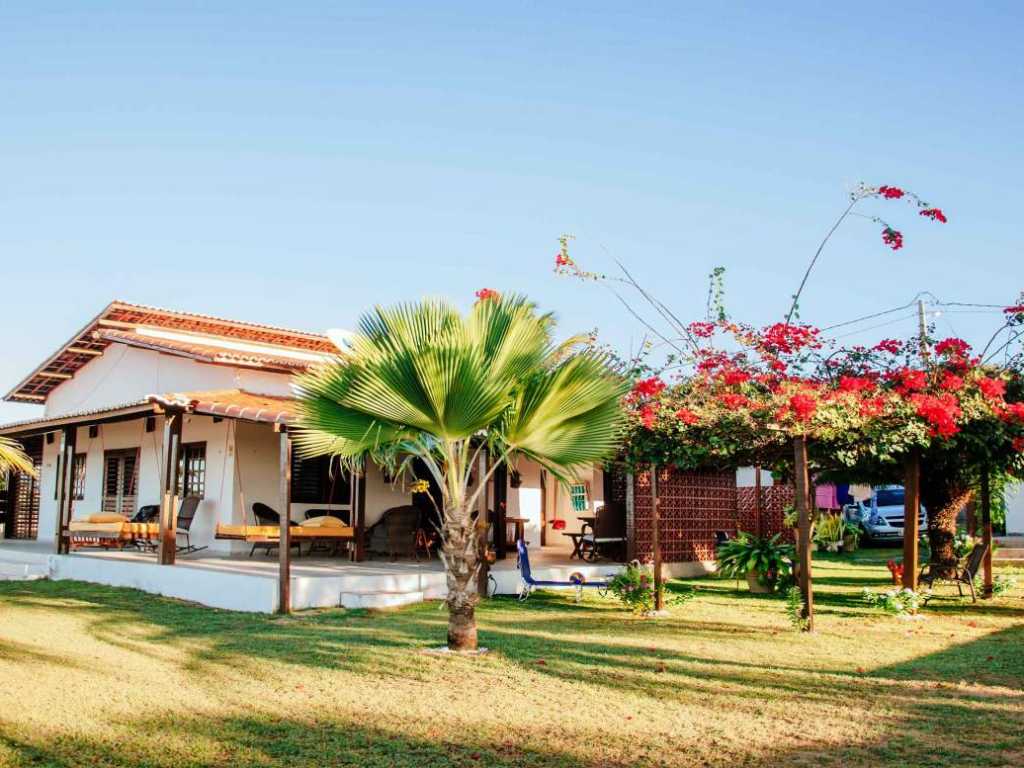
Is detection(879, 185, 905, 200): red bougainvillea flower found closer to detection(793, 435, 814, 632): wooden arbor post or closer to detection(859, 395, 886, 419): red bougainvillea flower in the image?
detection(859, 395, 886, 419): red bougainvillea flower

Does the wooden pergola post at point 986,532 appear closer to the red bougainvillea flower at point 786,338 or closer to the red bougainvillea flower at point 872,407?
the red bougainvillea flower at point 872,407

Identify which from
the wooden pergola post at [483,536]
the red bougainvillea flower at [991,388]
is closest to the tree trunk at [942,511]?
the red bougainvillea flower at [991,388]

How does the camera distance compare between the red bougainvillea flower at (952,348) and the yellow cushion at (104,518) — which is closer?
the red bougainvillea flower at (952,348)

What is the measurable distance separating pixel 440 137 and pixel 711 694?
10719 millimetres

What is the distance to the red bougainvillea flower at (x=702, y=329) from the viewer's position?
37.7 ft

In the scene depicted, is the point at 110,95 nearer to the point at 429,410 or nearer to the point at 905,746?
the point at 429,410

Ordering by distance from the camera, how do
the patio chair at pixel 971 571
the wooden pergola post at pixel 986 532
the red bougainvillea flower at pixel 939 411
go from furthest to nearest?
the wooden pergola post at pixel 986 532
the patio chair at pixel 971 571
the red bougainvillea flower at pixel 939 411

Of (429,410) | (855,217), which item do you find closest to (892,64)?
(855,217)

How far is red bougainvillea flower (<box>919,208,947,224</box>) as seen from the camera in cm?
1141

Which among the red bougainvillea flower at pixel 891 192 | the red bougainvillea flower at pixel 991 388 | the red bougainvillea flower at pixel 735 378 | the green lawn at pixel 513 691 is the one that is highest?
the red bougainvillea flower at pixel 891 192

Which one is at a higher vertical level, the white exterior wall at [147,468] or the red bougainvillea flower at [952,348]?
the red bougainvillea flower at [952,348]

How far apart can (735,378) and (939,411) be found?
6.99 ft

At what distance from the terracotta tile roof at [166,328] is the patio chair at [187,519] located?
3793 mm

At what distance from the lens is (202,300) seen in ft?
69.4
